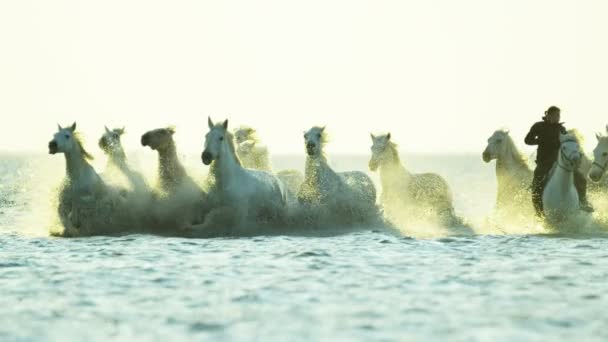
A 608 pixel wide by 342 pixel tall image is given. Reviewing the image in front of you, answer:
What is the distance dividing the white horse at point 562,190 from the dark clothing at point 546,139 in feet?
2.15

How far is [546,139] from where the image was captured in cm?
2017

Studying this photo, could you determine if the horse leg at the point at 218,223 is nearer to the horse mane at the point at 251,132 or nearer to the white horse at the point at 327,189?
the white horse at the point at 327,189

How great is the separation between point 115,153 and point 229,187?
9.98ft

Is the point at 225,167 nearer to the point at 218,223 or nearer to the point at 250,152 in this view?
the point at 218,223

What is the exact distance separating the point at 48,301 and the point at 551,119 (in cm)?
1174

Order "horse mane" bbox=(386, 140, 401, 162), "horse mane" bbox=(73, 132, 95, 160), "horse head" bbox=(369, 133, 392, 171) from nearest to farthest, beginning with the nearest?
"horse mane" bbox=(73, 132, 95, 160) → "horse head" bbox=(369, 133, 392, 171) → "horse mane" bbox=(386, 140, 401, 162)

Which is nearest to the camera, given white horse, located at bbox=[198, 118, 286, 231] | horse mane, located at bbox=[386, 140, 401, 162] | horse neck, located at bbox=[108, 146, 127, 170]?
white horse, located at bbox=[198, 118, 286, 231]

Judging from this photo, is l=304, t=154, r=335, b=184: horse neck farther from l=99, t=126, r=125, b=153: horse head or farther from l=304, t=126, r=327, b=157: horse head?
l=99, t=126, r=125, b=153: horse head

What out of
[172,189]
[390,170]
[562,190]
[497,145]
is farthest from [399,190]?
[172,189]

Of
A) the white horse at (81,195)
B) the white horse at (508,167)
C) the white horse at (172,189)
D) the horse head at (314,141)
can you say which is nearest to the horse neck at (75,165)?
the white horse at (81,195)

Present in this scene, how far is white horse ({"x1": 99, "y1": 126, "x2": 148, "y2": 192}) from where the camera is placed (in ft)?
68.8

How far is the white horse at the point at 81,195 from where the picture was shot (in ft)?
64.2

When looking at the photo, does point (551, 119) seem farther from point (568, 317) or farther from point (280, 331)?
point (280, 331)

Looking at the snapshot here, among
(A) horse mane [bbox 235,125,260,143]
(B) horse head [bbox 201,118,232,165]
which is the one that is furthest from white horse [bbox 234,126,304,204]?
(B) horse head [bbox 201,118,232,165]
